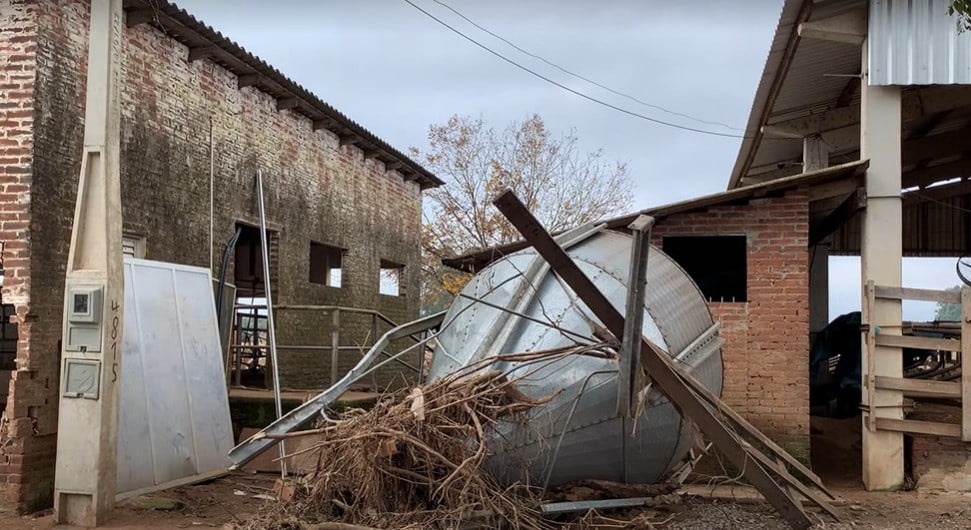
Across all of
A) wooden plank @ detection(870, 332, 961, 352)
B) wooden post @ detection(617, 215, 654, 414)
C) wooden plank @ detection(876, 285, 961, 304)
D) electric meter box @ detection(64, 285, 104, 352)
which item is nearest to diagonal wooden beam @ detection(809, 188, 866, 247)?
wooden plank @ detection(876, 285, 961, 304)

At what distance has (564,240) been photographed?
263 inches

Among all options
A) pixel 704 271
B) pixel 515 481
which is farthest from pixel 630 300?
pixel 704 271

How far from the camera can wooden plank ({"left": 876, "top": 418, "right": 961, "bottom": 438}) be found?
8.34 metres

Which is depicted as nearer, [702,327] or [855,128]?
[702,327]

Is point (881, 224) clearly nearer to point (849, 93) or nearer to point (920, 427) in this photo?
point (920, 427)

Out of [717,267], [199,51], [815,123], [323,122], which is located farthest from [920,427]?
[323,122]

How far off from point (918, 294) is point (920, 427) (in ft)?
4.62

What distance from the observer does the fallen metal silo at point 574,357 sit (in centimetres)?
528

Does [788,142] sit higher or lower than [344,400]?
higher

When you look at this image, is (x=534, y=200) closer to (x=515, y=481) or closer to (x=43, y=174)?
(x=43, y=174)

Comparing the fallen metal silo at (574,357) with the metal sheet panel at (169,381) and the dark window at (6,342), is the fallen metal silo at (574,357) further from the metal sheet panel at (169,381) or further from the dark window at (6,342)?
the dark window at (6,342)

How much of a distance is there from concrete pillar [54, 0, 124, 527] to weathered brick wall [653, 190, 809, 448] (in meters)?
6.42

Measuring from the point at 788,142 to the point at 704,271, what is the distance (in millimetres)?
3165

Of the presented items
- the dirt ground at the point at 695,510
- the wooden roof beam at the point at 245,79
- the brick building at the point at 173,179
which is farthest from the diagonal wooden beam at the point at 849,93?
the wooden roof beam at the point at 245,79
